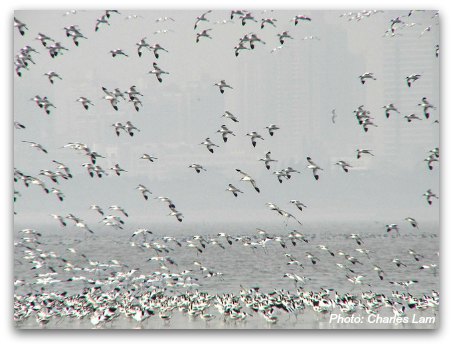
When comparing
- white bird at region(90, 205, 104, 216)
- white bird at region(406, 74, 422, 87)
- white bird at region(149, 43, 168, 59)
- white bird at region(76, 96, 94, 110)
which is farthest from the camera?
white bird at region(90, 205, 104, 216)

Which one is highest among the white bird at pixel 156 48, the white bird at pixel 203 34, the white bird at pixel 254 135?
the white bird at pixel 203 34

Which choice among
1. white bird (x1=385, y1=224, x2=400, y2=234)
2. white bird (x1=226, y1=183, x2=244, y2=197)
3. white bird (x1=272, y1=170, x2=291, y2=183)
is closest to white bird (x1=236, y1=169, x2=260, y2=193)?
white bird (x1=226, y1=183, x2=244, y2=197)

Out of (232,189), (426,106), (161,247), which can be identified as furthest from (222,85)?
(426,106)

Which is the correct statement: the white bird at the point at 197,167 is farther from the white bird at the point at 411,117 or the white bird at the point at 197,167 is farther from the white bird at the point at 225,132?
the white bird at the point at 411,117

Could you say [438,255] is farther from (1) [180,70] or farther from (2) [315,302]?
(1) [180,70]

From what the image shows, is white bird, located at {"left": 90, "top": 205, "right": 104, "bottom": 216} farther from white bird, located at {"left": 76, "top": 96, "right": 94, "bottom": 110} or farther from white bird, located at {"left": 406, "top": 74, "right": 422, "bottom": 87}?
white bird, located at {"left": 406, "top": 74, "right": 422, "bottom": 87}

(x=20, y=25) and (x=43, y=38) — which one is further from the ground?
(x=20, y=25)

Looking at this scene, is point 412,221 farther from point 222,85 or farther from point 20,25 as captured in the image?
point 20,25

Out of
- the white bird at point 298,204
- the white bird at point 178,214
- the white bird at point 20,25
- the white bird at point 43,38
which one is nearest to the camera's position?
the white bird at point 20,25

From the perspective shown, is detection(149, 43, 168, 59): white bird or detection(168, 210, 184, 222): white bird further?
detection(168, 210, 184, 222): white bird

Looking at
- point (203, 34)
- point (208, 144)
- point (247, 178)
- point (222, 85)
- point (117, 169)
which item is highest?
point (203, 34)

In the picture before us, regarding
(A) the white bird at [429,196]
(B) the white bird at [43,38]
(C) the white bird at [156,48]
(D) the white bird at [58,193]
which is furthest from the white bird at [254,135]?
(B) the white bird at [43,38]
